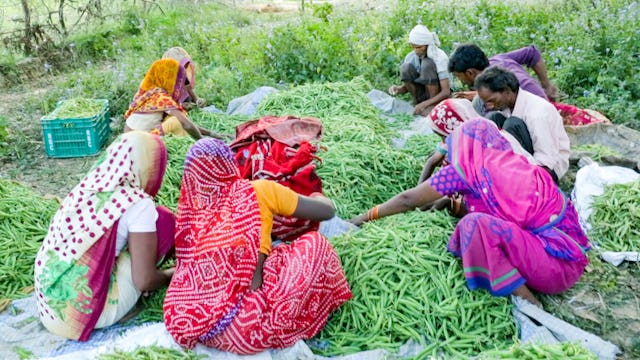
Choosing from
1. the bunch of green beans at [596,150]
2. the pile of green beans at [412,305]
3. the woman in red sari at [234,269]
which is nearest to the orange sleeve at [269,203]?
the woman in red sari at [234,269]

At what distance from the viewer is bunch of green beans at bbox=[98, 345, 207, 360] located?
267cm

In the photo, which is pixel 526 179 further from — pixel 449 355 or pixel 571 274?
pixel 449 355

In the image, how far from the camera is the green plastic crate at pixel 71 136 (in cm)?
579

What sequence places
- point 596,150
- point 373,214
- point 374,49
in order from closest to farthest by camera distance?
point 373,214 < point 596,150 < point 374,49

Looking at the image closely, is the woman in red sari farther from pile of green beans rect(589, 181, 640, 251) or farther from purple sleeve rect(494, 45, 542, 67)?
purple sleeve rect(494, 45, 542, 67)

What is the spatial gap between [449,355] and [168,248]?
155cm

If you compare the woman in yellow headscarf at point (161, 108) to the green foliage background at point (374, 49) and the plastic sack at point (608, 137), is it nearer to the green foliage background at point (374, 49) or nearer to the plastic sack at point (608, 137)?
the green foliage background at point (374, 49)


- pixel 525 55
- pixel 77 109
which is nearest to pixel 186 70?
pixel 77 109

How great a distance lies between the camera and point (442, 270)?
10.5ft

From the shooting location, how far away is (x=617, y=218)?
3877 millimetres

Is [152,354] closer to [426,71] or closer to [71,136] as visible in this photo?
[71,136]

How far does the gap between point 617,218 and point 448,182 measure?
1.34 meters

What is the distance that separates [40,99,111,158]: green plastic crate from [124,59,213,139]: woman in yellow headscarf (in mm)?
398

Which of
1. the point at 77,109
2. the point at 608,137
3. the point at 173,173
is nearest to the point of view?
the point at 173,173
